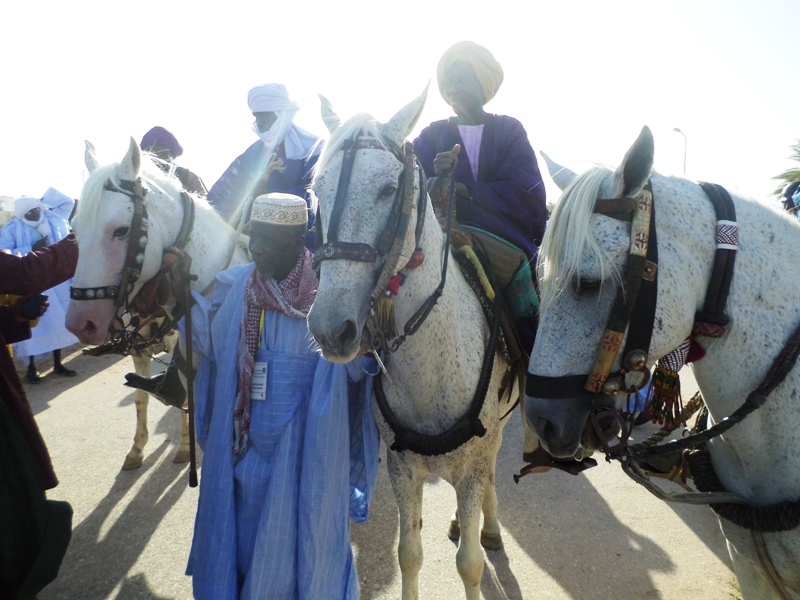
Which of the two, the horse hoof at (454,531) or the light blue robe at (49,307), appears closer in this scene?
the horse hoof at (454,531)

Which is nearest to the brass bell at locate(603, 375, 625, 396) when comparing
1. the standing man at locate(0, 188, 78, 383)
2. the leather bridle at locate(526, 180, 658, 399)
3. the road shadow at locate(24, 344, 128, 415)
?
the leather bridle at locate(526, 180, 658, 399)

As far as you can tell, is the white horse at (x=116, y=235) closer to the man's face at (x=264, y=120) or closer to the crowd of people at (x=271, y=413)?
the crowd of people at (x=271, y=413)

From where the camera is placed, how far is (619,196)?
48.7 inches

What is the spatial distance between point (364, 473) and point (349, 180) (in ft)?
4.81

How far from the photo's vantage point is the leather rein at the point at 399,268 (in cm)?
146

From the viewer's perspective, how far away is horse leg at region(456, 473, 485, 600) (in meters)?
2.05

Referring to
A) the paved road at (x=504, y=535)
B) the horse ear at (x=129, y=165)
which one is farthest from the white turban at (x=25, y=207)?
the horse ear at (x=129, y=165)

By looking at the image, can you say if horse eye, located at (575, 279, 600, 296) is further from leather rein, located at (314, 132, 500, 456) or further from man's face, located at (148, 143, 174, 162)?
man's face, located at (148, 143, 174, 162)

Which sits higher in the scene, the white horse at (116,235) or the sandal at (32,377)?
the white horse at (116,235)

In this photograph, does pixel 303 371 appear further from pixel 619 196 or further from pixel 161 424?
pixel 161 424

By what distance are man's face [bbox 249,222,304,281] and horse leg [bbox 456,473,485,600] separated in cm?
134

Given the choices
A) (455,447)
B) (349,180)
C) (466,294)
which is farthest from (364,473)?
(349,180)

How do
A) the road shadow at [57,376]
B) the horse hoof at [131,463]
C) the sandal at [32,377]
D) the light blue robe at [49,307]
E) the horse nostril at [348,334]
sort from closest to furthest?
1. the horse nostril at [348,334]
2. the horse hoof at [131,463]
3. the road shadow at [57,376]
4. the light blue robe at [49,307]
5. the sandal at [32,377]

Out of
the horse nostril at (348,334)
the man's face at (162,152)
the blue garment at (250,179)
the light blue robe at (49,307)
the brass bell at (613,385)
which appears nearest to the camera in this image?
the brass bell at (613,385)
